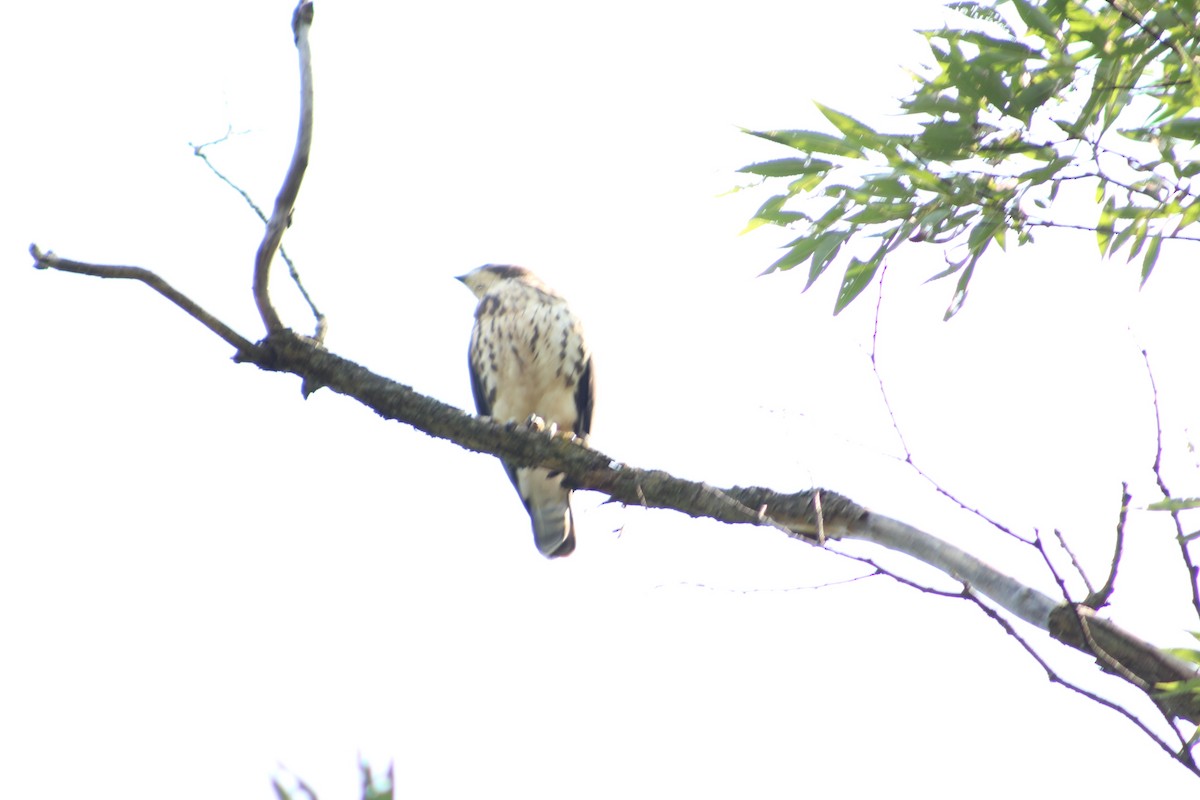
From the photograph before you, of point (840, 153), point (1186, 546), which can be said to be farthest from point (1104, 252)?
point (1186, 546)

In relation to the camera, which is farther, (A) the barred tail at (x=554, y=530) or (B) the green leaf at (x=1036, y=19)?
(A) the barred tail at (x=554, y=530)

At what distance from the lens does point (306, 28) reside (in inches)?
124

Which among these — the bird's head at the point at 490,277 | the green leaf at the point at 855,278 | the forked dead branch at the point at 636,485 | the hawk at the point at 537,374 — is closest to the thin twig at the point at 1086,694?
the forked dead branch at the point at 636,485

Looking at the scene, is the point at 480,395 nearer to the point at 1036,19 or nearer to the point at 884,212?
the point at 884,212

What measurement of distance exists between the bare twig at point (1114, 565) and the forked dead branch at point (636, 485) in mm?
25

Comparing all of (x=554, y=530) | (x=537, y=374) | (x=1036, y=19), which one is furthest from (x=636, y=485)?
(x=554, y=530)

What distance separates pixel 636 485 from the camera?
3365 mm

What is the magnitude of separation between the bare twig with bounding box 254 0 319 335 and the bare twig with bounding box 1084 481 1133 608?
1870mm

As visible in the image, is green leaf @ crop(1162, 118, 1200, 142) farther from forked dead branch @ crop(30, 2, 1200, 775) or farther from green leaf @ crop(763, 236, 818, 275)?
forked dead branch @ crop(30, 2, 1200, 775)

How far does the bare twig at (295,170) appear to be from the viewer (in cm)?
302

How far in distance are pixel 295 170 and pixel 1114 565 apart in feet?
6.30

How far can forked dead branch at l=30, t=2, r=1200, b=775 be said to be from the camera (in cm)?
251

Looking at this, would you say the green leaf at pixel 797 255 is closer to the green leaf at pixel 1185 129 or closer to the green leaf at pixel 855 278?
the green leaf at pixel 855 278

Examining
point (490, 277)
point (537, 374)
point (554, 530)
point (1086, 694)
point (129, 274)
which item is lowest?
point (1086, 694)
